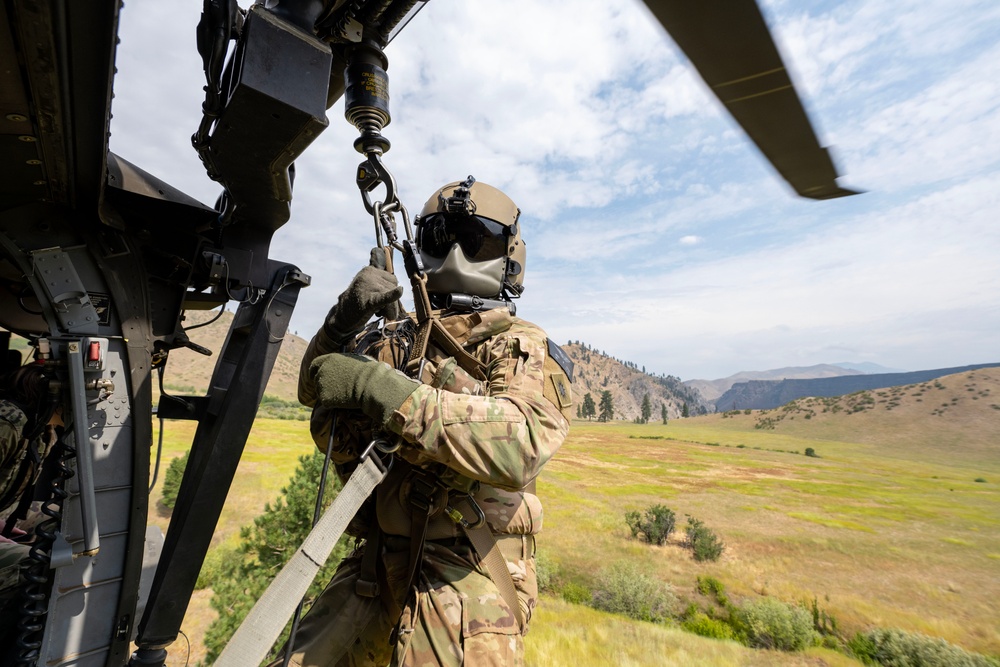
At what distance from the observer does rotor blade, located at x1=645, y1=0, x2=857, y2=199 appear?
38.0 inches

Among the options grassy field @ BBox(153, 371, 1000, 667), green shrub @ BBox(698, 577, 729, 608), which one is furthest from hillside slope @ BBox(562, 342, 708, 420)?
green shrub @ BBox(698, 577, 729, 608)

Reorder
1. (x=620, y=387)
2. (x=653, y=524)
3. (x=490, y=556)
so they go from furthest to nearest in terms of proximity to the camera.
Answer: (x=620, y=387) < (x=653, y=524) < (x=490, y=556)

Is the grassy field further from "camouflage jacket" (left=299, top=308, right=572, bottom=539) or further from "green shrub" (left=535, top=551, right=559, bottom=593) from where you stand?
"camouflage jacket" (left=299, top=308, right=572, bottom=539)

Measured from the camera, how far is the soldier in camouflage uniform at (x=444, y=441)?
2227 mm

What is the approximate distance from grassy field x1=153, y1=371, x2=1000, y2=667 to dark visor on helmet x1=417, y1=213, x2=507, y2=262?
31.8 ft

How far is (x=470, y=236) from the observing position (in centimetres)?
325

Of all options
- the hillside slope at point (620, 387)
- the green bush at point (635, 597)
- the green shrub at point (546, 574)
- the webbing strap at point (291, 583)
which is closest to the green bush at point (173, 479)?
the green shrub at point (546, 574)

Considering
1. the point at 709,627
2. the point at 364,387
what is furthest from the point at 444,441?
the point at 709,627

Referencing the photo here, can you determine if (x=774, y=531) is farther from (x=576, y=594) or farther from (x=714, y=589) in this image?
(x=576, y=594)

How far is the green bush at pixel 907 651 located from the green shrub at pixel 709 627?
2.98 meters

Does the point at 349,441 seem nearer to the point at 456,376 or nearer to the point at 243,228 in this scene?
the point at 456,376

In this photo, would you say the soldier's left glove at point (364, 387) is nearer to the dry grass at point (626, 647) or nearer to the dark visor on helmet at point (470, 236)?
the dark visor on helmet at point (470, 236)

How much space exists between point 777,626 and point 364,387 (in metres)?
16.1

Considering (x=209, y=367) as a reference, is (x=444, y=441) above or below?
below
